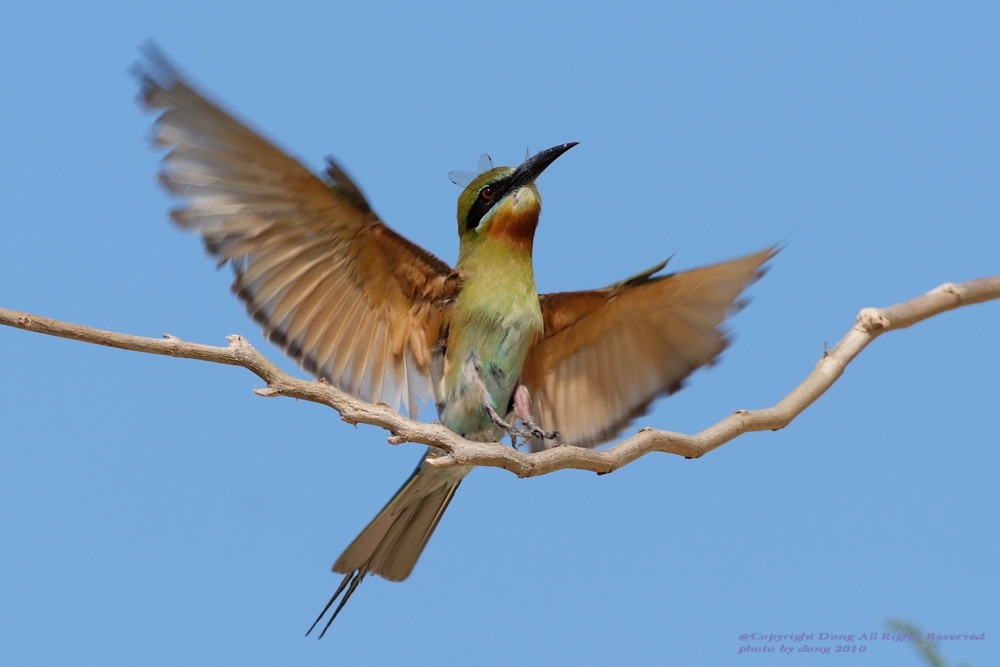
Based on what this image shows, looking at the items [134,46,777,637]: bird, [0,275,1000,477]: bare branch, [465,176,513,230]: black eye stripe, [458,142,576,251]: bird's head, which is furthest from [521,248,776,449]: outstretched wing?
[0,275,1000,477]: bare branch

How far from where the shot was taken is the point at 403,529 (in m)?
3.70

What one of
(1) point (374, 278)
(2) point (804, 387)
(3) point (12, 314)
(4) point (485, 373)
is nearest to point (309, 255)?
(1) point (374, 278)

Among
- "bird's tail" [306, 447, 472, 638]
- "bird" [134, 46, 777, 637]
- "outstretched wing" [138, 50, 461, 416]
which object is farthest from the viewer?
"bird's tail" [306, 447, 472, 638]

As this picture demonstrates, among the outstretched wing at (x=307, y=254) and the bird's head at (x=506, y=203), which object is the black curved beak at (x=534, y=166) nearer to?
the bird's head at (x=506, y=203)

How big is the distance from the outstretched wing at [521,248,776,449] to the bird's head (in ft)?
0.94

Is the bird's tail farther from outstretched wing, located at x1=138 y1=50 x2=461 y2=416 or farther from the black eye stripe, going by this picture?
the black eye stripe

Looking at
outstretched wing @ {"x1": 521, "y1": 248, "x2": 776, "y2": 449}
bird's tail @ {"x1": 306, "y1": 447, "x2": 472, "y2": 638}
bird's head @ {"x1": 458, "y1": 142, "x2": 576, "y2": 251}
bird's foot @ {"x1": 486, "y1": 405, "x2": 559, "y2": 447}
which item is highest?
bird's head @ {"x1": 458, "y1": 142, "x2": 576, "y2": 251}

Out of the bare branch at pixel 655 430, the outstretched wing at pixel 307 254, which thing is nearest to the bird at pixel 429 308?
the outstretched wing at pixel 307 254

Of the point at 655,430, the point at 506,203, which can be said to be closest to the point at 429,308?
the point at 506,203

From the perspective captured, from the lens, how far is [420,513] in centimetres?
372

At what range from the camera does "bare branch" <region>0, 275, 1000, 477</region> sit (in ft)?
8.45

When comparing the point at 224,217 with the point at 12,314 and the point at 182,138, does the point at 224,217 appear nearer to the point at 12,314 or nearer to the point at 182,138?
the point at 182,138

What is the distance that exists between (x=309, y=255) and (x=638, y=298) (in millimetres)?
1194

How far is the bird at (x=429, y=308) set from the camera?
10.9ft
